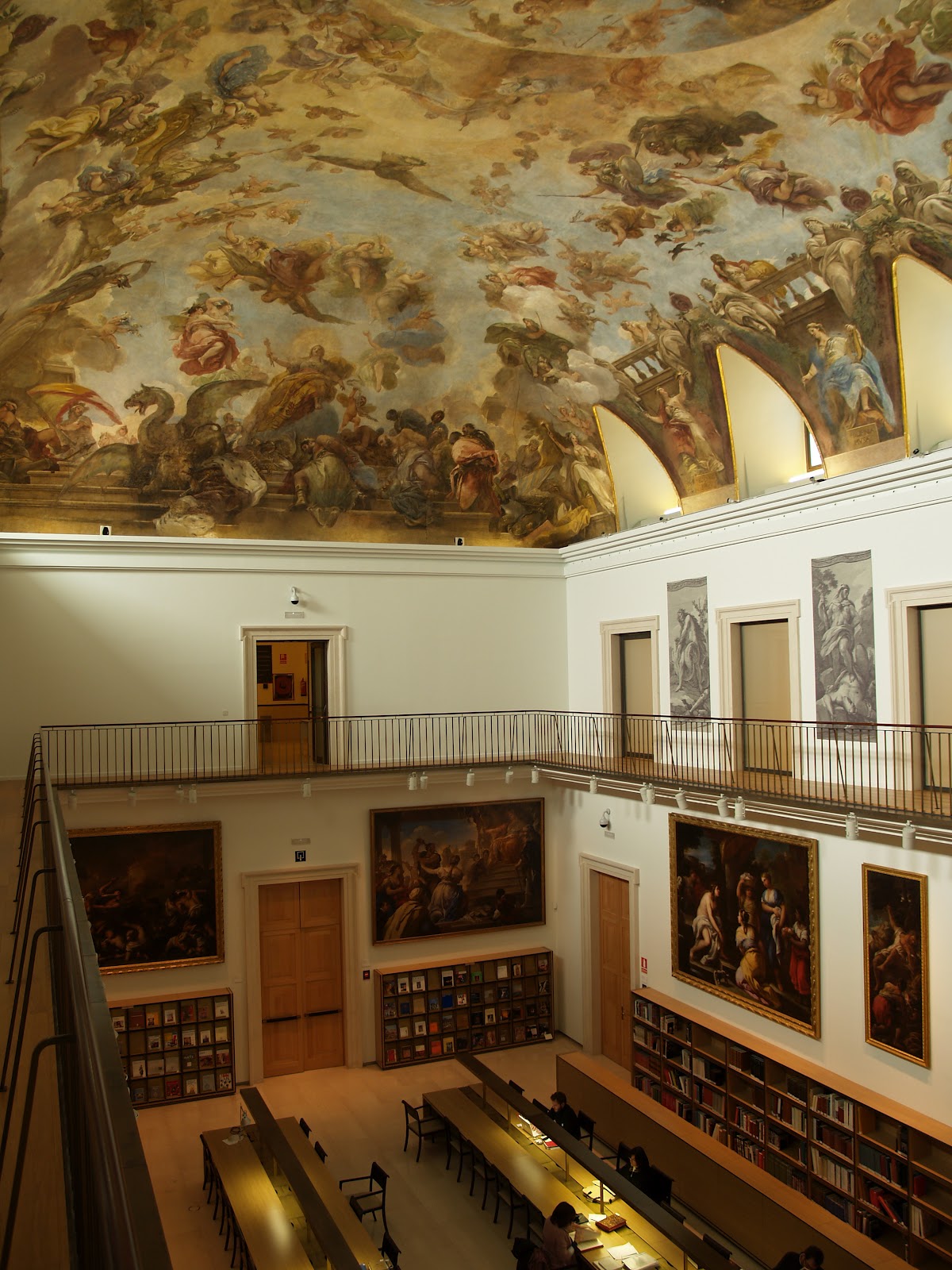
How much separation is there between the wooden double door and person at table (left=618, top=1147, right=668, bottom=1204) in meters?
7.85

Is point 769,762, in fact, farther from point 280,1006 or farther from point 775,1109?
point 280,1006

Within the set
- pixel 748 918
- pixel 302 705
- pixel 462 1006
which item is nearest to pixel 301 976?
pixel 462 1006

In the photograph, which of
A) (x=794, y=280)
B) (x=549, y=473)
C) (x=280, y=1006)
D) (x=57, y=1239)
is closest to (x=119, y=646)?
(x=280, y=1006)

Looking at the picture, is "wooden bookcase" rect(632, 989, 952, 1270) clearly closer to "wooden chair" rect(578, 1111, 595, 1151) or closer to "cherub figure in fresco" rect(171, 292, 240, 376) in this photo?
"wooden chair" rect(578, 1111, 595, 1151)

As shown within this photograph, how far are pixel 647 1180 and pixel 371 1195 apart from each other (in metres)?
3.83

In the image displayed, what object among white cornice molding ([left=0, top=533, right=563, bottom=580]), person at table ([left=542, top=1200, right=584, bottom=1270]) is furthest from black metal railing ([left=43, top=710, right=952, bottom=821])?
person at table ([left=542, top=1200, right=584, bottom=1270])

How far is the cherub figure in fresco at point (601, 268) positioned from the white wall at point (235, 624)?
6335 millimetres

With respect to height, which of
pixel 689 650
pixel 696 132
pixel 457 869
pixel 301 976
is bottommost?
pixel 301 976

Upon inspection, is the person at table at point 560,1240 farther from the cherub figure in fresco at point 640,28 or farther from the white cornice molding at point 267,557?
the cherub figure in fresco at point 640,28

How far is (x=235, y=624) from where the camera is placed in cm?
1914

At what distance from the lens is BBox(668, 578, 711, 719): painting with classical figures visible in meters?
17.2

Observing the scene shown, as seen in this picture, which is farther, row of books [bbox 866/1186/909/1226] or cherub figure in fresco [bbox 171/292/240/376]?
cherub figure in fresco [bbox 171/292/240/376]

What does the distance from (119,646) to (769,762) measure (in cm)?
1142

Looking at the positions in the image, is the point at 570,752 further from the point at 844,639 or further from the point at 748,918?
the point at 844,639
